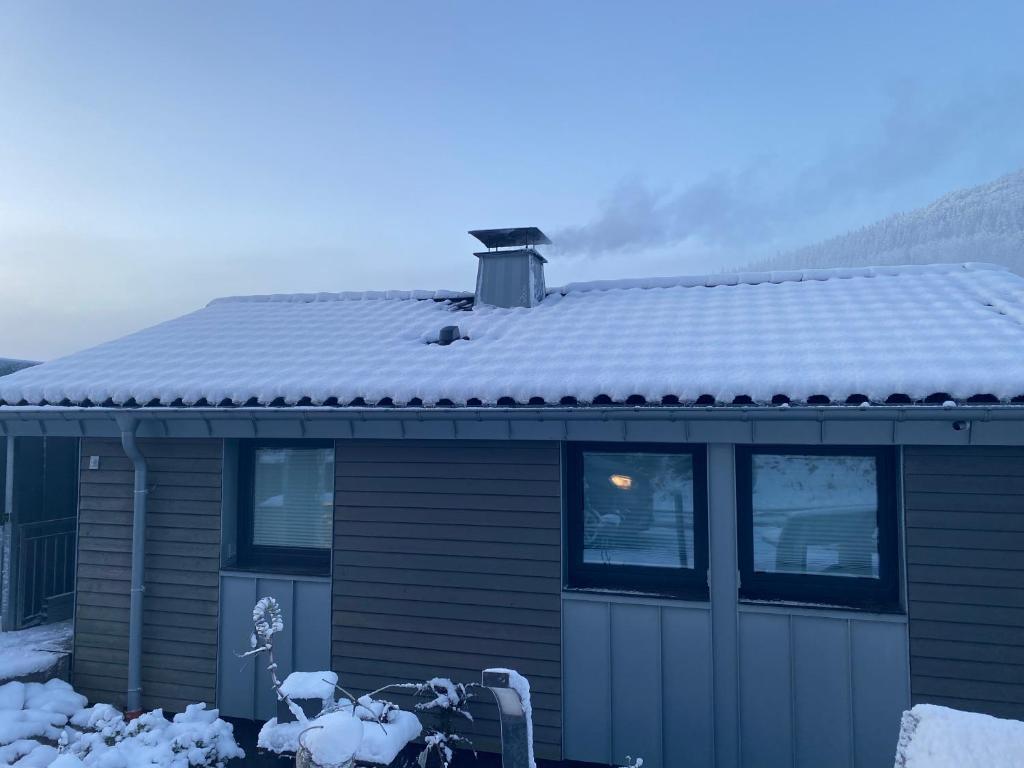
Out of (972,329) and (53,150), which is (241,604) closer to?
(972,329)

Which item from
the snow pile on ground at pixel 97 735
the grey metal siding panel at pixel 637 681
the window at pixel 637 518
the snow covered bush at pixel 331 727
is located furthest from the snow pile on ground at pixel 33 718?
the window at pixel 637 518

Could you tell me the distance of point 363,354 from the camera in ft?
19.5

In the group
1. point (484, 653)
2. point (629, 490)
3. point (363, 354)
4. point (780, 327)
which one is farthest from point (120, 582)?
point (780, 327)

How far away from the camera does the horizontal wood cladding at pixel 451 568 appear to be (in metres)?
5.04

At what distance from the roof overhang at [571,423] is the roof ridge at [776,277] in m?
3.28

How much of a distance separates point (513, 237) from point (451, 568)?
4210 millimetres

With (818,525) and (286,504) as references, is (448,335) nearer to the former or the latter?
(286,504)

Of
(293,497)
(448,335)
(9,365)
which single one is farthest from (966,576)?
(9,365)

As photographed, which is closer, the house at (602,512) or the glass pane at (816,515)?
the house at (602,512)

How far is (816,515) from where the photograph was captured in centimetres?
475

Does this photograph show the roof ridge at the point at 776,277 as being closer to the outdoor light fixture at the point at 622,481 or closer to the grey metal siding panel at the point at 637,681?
the outdoor light fixture at the point at 622,481

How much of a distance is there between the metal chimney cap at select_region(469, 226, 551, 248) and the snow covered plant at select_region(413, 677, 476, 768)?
5.03m

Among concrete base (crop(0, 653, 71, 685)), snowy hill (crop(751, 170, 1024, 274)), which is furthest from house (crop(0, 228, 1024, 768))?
snowy hill (crop(751, 170, 1024, 274))

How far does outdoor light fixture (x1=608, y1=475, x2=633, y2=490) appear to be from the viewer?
5148 mm
